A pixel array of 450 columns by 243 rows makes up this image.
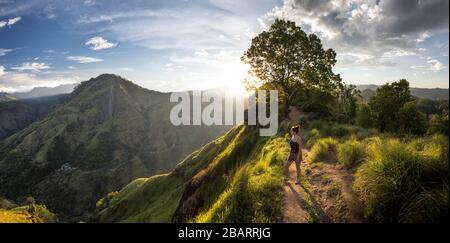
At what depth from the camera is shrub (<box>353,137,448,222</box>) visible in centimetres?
885

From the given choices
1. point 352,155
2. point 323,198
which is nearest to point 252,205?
point 323,198

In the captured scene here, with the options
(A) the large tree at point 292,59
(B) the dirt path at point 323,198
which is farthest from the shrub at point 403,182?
(A) the large tree at point 292,59

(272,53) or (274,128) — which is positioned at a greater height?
(272,53)

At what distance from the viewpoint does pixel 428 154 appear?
1005cm

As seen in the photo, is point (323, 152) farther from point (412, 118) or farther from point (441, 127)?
point (412, 118)

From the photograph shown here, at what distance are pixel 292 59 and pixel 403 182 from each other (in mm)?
30985

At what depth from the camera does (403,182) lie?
9594 millimetres

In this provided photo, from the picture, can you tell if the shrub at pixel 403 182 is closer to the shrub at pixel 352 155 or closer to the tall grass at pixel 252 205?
the tall grass at pixel 252 205

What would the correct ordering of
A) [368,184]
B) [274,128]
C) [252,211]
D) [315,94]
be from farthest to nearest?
[315,94]
[274,128]
[252,211]
[368,184]

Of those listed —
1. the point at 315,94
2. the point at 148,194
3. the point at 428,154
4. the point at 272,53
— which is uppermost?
the point at 272,53
